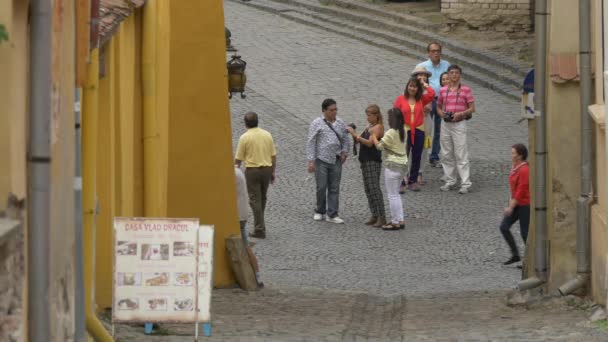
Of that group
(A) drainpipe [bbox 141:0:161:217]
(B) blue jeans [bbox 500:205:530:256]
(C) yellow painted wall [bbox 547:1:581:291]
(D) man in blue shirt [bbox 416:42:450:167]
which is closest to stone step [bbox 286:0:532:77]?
(D) man in blue shirt [bbox 416:42:450:167]

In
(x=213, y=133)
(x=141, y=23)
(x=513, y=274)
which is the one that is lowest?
(x=513, y=274)

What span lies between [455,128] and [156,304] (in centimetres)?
1117

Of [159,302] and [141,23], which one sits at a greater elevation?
[141,23]

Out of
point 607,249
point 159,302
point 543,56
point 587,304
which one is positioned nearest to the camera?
point 159,302

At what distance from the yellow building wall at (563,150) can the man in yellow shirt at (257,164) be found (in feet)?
17.3

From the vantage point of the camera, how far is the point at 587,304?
13352 millimetres

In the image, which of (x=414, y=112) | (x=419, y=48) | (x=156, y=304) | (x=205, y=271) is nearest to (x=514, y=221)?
(x=414, y=112)

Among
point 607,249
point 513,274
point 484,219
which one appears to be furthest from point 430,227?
point 607,249

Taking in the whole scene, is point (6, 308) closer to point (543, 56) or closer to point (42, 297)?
point (42, 297)

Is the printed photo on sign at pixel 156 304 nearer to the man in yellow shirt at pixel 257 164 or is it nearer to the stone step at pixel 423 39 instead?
the man in yellow shirt at pixel 257 164

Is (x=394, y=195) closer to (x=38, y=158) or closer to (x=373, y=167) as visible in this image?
(x=373, y=167)

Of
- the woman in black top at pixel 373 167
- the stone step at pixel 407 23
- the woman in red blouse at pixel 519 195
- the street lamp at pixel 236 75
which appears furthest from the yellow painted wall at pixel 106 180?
the stone step at pixel 407 23

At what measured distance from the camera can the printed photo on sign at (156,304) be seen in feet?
34.1

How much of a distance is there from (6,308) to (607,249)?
6.19m
